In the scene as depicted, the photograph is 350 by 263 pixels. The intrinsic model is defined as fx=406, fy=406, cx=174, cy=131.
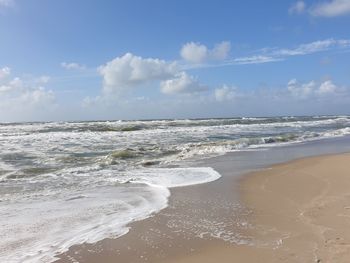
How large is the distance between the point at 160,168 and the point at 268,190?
494 centimetres

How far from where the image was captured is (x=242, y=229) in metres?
5.66

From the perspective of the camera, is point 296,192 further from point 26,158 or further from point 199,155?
point 26,158

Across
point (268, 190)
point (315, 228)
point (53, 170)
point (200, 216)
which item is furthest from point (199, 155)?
point (315, 228)

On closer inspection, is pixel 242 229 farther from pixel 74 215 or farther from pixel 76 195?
pixel 76 195

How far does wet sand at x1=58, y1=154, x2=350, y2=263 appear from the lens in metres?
4.69

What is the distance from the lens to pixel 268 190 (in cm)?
866

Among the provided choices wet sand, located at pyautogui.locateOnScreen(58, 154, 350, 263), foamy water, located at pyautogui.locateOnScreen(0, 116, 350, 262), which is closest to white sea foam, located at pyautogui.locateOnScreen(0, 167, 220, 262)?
foamy water, located at pyautogui.locateOnScreen(0, 116, 350, 262)

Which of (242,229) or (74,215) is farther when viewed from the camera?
(74,215)

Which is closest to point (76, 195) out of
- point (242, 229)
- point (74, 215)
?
point (74, 215)

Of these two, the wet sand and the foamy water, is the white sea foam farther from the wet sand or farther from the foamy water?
the wet sand

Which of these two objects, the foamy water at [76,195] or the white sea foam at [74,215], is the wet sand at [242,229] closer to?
the white sea foam at [74,215]

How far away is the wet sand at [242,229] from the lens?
4.69 metres

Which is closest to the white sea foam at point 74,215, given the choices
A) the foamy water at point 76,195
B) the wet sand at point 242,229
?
the foamy water at point 76,195

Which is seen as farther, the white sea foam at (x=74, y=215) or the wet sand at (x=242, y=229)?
the white sea foam at (x=74, y=215)
